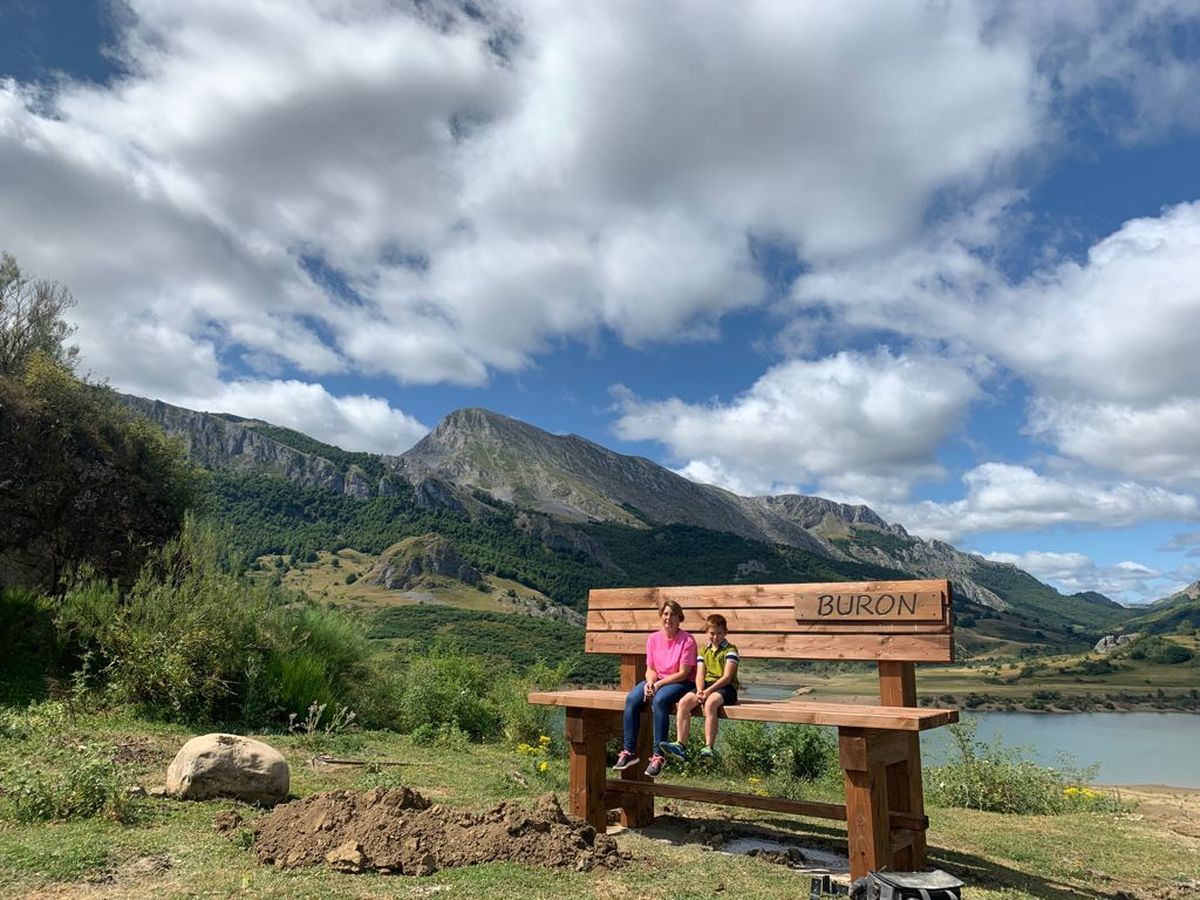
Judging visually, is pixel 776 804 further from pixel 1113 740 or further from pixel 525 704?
pixel 1113 740

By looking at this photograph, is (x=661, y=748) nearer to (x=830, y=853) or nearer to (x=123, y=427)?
(x=830, y=853)

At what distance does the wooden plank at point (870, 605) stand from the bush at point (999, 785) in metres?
3.05

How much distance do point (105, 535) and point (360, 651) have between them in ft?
20.6

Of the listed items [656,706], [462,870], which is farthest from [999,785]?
[462,870]

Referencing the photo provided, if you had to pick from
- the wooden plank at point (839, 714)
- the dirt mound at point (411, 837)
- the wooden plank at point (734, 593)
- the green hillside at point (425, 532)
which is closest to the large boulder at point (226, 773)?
the dirt mound at point (411, 837)

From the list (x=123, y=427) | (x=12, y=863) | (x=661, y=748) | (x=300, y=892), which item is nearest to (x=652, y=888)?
(x=661, y=748)

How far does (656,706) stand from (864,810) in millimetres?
1438

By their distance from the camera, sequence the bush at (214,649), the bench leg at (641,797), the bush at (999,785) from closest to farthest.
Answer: the bench leg at (641,797)
the bush at (999,785)
the bush at (214,649)

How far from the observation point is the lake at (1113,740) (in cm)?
1712

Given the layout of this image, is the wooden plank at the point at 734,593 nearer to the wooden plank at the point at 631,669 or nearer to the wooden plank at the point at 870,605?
the wooden plank at the point at 870,605

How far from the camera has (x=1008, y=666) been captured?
87062 millimetres

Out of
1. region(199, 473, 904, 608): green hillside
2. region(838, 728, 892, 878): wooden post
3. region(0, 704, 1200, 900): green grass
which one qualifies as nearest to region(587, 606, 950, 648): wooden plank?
region(838, 728, 892, 878): wooden post

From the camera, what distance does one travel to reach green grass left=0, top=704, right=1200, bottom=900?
3.54 meters

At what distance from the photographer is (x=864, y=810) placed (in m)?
3.95
